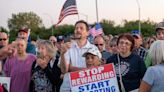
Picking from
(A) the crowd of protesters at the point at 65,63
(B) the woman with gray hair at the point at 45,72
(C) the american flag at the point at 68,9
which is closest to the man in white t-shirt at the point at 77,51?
(A) the crowd of protesters at the point at 65,63

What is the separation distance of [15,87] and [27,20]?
307 ft

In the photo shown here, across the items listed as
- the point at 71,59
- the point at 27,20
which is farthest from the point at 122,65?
the point at 27,20

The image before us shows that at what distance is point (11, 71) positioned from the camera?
654cm

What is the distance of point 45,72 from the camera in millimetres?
6121

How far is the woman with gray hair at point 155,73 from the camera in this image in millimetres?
4488

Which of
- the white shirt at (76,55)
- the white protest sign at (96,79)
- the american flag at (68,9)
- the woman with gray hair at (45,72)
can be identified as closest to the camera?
the white protest sign at (96,79)

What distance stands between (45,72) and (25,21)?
93315 millimetres

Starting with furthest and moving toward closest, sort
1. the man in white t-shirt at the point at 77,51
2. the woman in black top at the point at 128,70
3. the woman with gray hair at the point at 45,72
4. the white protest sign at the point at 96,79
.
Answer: the woman with gray hair at the point at 45,72
the man in white t-shirt at the point at 77,51
the woman in black top at the point at 128,70
the white protest sign at the point at 96,79

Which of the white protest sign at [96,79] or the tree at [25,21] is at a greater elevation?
the tree at [25,21]

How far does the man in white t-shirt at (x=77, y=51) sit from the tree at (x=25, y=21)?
287 feet

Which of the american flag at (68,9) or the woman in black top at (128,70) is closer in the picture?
the woman in black top at (128,70)

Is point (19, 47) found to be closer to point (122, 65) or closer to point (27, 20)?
point (122, 65)

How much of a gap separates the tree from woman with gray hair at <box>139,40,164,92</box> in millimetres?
89192

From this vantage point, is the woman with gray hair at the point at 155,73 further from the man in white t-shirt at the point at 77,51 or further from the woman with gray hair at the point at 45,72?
the woman with gray hair at the point at 45,72
